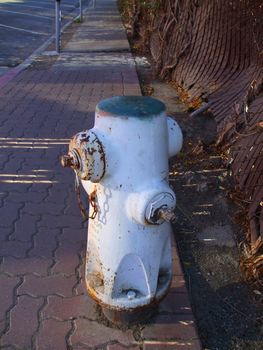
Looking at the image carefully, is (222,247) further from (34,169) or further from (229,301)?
(34,169)

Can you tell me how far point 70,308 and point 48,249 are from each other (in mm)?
679

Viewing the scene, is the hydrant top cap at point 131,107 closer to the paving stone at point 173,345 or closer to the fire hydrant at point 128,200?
the fire hydrant at point 128,200

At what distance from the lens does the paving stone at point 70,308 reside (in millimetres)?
2682

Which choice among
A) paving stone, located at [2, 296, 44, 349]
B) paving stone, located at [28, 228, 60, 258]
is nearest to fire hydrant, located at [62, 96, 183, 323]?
paving stone, located at [2, 296, 44, 349]

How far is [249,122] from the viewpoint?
4207 millimetres

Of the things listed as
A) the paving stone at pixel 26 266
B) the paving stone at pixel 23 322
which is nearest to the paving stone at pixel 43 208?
the paving stone at pixel 26 266

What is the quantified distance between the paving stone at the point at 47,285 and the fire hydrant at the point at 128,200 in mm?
410

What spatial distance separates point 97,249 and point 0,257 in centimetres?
105

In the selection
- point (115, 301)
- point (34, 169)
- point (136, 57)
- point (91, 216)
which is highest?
point (91, 216)

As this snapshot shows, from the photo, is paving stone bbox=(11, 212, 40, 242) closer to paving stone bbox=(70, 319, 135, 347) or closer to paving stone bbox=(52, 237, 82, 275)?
paving stone bbox=(52, 237, 82, 275)

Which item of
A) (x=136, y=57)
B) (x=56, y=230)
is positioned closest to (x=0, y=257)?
(x=56, y=230)

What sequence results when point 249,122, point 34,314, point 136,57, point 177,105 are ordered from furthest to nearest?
point 136,57, point 177,105, point 249,122, point 34,314

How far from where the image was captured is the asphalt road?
11700 millimetres

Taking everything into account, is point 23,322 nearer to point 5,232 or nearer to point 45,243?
point 45,243
